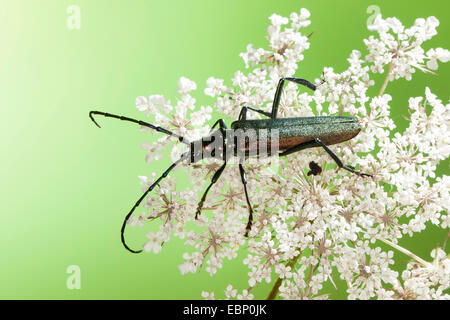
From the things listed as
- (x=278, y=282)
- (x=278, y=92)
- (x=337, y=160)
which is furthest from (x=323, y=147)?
(x=278, y=282)

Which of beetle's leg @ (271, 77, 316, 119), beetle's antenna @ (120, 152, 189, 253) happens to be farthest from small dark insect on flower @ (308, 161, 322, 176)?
beetle's antenna @ (120, 152, 189, 253)

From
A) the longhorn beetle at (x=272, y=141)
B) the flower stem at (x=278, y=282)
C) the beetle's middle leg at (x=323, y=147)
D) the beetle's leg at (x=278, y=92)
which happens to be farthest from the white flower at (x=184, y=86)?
the flower stem at (x=278, y=282)

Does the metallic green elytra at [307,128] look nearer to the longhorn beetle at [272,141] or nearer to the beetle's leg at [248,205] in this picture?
the longhorn beetle at [272,141]

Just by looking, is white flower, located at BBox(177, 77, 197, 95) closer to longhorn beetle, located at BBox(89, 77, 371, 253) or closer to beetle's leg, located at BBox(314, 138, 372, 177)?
longhorn beetle, located at BBox(89, 77, 371, 253)

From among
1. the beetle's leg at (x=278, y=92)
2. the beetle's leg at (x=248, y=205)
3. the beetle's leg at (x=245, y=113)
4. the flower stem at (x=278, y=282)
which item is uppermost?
the beetle's leg at (x=278, y=92)
